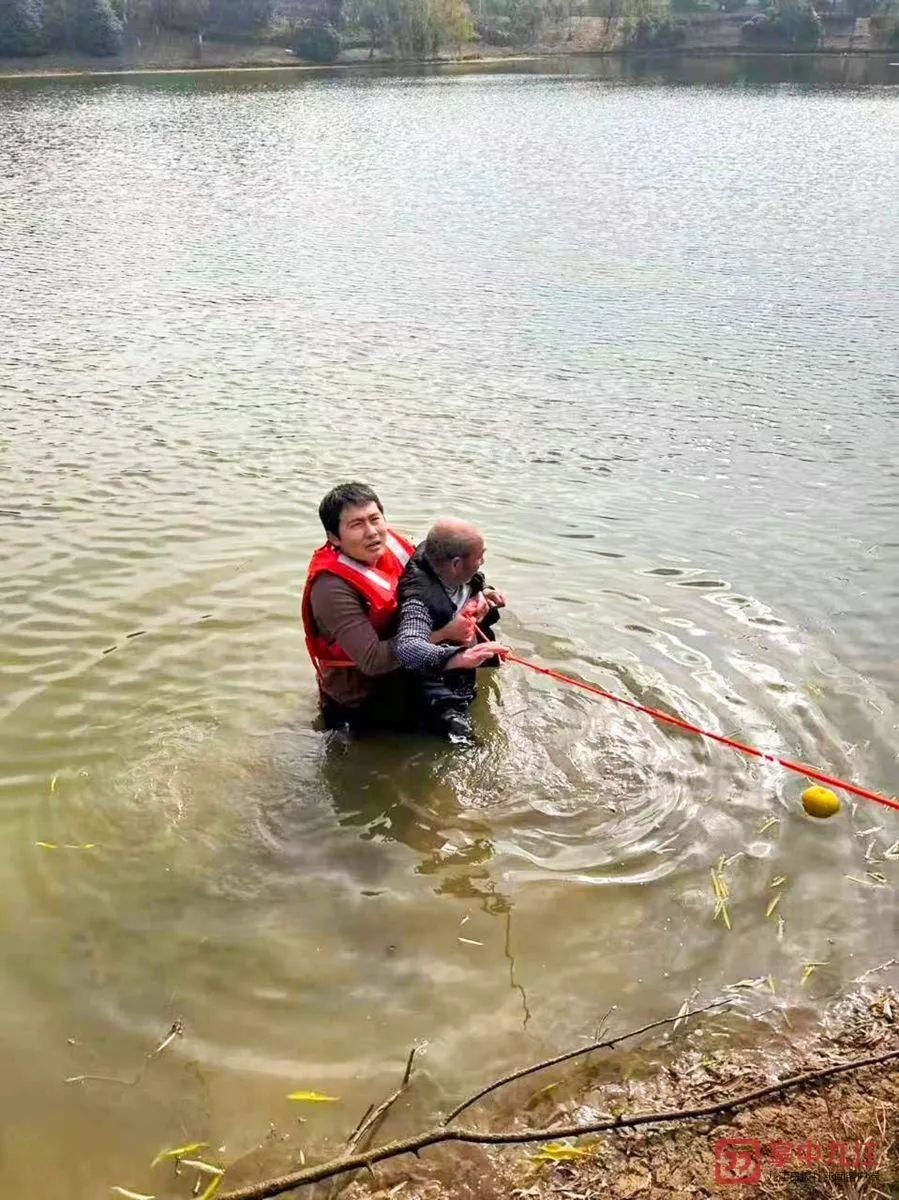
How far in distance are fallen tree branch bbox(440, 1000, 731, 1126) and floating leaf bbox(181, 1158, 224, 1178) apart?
38.4 inches

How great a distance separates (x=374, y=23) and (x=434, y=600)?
12124cm

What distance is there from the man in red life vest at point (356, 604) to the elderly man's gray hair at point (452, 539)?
14.8 inches

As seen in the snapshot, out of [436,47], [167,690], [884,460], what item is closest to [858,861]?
[167,690]

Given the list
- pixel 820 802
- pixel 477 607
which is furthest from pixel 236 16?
pixel 820 802

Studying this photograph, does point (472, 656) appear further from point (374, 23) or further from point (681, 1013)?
point (374, 23)

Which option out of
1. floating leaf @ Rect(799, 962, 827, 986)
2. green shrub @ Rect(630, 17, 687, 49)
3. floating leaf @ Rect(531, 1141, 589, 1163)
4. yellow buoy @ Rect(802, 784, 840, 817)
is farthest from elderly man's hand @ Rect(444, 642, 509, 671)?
green shrub @ Rect(630, 17, 687, 49)

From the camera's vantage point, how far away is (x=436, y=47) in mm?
108000

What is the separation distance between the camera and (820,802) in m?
5.86

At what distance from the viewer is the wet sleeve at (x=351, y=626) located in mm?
6023

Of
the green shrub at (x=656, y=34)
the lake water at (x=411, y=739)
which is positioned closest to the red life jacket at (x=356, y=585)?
the lake water at (x=411, y=739)

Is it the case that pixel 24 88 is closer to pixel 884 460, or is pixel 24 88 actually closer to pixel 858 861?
pixel 884 460

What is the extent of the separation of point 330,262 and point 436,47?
330 feet

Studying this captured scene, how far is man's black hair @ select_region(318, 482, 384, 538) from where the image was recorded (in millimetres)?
5996

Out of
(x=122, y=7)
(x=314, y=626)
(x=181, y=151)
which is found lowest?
(x=314, y=626)
